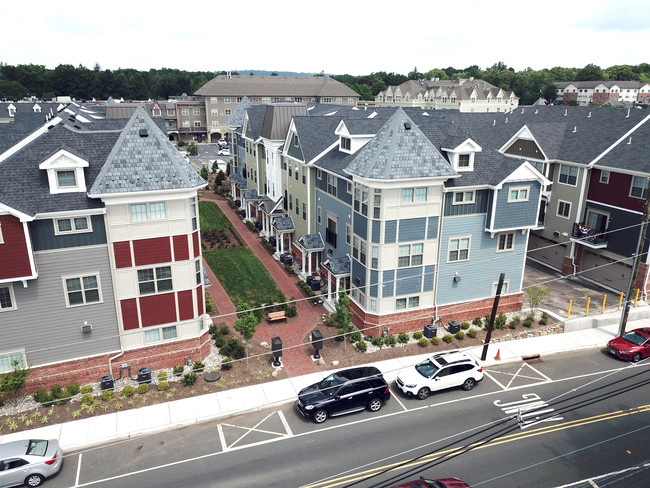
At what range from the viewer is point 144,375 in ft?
86.1

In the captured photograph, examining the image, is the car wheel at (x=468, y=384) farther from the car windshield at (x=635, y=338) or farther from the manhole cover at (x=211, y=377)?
the manhole cover at (x=211, y=377)

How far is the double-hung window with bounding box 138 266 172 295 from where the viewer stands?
26.2m

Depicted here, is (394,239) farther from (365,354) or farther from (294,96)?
(294,96)

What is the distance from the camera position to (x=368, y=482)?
19.6m

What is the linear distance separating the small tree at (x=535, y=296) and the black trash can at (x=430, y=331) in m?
8.49

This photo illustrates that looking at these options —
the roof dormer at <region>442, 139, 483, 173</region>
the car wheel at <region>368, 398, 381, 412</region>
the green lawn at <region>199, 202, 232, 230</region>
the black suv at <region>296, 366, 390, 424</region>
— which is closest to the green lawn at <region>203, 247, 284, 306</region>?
the green lawn at <region>199, 202, 232, 230</region>

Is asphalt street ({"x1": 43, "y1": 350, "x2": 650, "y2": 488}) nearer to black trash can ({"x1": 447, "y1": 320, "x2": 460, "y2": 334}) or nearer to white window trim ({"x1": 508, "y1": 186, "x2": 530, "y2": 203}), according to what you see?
black trash can ({"x1": 447, "y1": 320, "x2": 460, "y2": 334})

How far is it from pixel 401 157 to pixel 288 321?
14.4 m

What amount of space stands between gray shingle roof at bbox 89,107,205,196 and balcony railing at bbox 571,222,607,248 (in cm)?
3292

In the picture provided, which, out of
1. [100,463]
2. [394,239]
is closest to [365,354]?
[394,239]

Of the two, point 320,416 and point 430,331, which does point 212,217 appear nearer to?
point 430,331

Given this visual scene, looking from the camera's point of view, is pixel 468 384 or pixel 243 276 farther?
pixel 243 276

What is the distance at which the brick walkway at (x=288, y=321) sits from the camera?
2919 centimetres

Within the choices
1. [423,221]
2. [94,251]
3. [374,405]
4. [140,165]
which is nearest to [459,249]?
[423,221]
